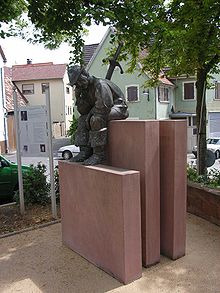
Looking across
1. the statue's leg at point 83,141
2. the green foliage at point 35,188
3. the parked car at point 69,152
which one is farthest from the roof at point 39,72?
the statue's leg at point 83,141

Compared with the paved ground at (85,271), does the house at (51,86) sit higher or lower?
higher

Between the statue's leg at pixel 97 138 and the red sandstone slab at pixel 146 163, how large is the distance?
0.46ft

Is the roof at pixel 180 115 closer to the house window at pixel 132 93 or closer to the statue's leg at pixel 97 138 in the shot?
the house window at pixel 132 93

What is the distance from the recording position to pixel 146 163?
11.3 ft

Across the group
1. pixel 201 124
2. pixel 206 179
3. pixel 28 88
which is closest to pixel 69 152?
pixel 201 124

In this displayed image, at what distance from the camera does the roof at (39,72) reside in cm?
3038

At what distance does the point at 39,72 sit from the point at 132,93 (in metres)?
13.1

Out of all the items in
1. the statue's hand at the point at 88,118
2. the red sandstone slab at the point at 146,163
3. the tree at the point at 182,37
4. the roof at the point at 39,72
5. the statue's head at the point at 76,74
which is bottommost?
the red sandstone slab at the point at 146,163

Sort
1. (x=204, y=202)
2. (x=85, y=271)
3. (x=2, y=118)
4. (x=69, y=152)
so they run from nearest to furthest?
(x=85, y=271), (x=204, y=202), (x=69, y=152), (x=2, y=118)

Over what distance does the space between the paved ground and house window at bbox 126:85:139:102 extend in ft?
58.6

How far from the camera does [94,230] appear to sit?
146 inches

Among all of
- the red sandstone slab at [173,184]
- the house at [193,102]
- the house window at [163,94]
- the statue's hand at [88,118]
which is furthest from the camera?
the house at [193,102]

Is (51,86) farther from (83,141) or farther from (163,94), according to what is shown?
(83,141)

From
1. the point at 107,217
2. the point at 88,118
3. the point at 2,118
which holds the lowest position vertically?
the point at 107,217
